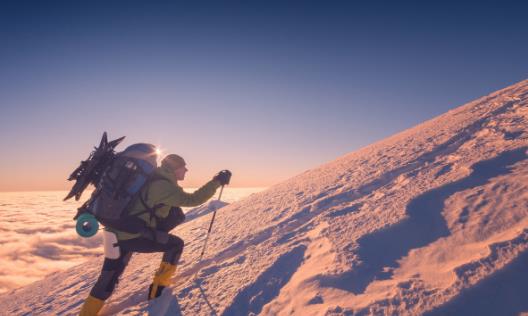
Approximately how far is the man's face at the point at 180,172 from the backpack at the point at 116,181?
1.06 ft

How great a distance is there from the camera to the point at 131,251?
153 inches

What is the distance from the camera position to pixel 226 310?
3385 mm

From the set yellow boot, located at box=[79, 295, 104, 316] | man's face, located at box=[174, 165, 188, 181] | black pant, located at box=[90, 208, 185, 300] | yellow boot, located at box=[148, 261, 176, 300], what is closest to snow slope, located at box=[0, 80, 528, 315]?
yellow boot, located at box=[148, 261, 176, 300]

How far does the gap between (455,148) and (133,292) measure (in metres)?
6.66

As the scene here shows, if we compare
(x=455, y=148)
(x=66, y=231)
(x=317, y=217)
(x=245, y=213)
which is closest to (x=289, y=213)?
(x=317, y=217)

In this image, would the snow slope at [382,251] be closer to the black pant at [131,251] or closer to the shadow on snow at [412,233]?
the shadow on snow at [412,233]

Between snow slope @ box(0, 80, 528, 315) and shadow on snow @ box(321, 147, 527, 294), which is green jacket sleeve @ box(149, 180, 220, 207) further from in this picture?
shadow on snow @ box(321, 147, 527, 294)

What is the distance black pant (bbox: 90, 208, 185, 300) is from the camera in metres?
3.66

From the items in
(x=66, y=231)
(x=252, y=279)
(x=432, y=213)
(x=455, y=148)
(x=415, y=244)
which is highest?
(x=455, y=148)

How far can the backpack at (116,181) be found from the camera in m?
3.58

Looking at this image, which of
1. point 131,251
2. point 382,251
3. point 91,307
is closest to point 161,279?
point 131,251

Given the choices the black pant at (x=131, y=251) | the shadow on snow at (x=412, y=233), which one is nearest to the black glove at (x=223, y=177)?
the black pant at (x=131, y=251)

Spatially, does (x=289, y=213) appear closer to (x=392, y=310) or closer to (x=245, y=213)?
(x=245, y=213)

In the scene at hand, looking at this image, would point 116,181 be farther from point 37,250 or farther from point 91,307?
point 37,250
